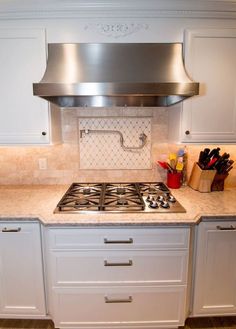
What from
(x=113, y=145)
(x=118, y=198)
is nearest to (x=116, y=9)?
(x=113, y=145)

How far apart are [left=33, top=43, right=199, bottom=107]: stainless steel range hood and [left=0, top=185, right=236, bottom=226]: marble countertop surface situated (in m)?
0.79

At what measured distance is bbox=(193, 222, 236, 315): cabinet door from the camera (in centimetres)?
154

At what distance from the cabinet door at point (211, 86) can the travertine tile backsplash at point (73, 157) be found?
0.34m

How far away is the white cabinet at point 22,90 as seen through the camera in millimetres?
1639

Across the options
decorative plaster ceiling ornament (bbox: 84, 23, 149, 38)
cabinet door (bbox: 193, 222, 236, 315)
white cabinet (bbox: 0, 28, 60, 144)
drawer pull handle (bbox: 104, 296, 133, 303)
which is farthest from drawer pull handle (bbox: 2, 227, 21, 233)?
decorative plaster ceiling ornament (bbox: 84, 23, 149, 38)

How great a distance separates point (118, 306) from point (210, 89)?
1750mm

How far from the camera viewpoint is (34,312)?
1.64 metres

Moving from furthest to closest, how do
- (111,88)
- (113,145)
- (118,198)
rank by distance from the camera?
(113,145) → (118,198) → (111,88)

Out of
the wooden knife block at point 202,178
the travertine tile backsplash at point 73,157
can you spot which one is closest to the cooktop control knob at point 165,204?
the wooden knife block at point 202,178

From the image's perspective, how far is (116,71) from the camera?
1532mm

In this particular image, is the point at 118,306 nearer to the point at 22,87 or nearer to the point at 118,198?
the point at 118,198

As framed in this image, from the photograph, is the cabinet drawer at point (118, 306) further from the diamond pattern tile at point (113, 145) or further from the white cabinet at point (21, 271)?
the diamond pattern tile at point (113, 145)

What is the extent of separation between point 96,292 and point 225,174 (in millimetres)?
1388

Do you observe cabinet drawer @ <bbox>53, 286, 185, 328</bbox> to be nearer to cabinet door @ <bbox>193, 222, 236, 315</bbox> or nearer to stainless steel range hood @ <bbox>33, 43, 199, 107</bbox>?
cabinet door @ <bbox>193, 222, 236, 315</bbox>
